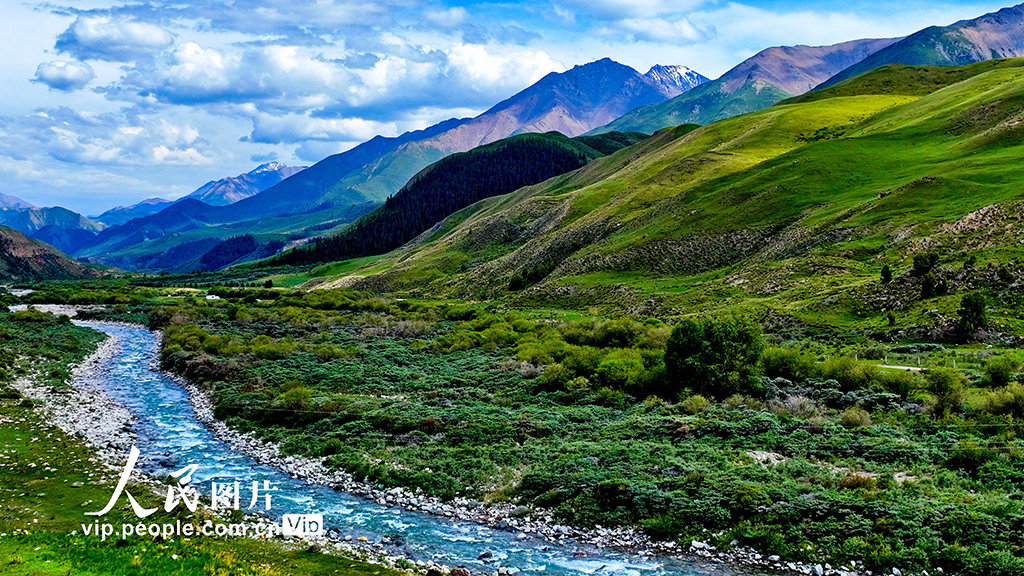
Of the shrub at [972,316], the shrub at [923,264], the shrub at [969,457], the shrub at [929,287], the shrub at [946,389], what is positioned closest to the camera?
the shrub at [969,457]

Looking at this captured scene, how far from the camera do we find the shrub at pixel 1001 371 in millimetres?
37156

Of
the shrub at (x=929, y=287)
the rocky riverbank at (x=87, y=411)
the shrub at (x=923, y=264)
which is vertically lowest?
the rocky riverbank at (x=87, y=411)

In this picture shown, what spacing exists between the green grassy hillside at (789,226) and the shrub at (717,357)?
696 inches

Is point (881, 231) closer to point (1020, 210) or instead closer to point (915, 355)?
point (1020, 210)

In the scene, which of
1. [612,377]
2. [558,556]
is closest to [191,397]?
[612,377]

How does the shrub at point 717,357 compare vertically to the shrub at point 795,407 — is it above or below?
above

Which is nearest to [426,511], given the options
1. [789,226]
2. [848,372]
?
[848,372]

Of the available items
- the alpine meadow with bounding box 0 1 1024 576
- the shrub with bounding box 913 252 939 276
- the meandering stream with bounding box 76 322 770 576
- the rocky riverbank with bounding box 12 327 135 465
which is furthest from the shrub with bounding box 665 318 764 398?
the rocky riverbank with bounding box 12 327 135 465

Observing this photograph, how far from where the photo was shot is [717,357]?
145ft

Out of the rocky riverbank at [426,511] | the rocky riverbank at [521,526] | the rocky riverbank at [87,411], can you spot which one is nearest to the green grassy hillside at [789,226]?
the rocky riverbank at [521,526]

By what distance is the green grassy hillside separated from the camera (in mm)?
65125

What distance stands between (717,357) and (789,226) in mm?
58525

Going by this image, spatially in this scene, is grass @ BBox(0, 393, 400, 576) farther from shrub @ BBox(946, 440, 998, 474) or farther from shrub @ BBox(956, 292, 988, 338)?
shrub @ BBox(956, 292, 988, 338)

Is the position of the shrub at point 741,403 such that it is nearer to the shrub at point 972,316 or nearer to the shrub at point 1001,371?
the shrub at point 1001,371
